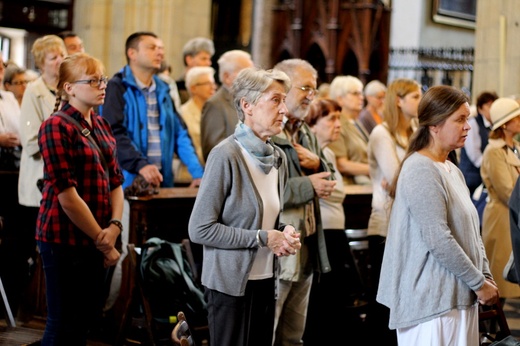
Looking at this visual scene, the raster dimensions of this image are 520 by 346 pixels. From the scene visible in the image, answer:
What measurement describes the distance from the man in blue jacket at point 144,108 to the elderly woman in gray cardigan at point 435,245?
2314 mm

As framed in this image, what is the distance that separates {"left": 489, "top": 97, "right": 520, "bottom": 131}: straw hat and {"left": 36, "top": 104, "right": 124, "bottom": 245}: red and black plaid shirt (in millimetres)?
2881

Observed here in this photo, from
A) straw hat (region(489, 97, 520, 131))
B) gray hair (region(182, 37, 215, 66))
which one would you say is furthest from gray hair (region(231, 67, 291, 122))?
gray hair (region(182, 37, 215, 66))

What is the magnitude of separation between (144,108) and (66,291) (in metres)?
2.08

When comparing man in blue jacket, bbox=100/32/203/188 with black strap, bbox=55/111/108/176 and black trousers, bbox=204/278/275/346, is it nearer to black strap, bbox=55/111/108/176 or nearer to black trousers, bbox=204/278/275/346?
black strap, bbox=55/111/108/176

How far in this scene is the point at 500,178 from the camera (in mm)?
5836

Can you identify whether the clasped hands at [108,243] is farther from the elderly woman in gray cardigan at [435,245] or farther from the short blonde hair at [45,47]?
the short blonde hair at [45,47]

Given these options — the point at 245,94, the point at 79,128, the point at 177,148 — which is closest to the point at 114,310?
the point at 177,148

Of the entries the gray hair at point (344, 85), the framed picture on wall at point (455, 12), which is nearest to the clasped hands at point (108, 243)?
the gray hair at point (344, 85)

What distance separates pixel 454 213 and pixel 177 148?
2.77 m

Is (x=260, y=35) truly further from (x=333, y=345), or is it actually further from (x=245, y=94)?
(x=245, y=94)

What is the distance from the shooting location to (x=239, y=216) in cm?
357

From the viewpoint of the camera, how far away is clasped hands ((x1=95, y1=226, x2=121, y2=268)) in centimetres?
388

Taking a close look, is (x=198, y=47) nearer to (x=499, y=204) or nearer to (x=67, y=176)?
(x=499, y=204)

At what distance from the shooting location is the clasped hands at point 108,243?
388cm
